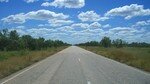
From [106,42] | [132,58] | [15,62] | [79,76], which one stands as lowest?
[79,76]

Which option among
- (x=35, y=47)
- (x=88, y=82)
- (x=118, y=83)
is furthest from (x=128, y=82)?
(x=35, y=47)

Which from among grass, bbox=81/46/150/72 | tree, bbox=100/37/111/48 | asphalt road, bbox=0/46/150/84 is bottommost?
asphalt road, bbox=0/46/150/84

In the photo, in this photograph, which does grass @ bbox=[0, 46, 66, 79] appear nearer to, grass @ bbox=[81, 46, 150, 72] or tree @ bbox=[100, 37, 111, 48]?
grass @ bbox=[81, 46, 150, 72]

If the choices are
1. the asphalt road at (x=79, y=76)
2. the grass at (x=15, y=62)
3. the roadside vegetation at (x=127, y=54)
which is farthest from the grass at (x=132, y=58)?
the grass at (x=15, y=62)

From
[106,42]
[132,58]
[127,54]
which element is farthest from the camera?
[106,42]

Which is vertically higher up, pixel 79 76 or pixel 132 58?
pixel 132 58

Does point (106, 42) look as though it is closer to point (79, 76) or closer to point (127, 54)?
point (127, 54)

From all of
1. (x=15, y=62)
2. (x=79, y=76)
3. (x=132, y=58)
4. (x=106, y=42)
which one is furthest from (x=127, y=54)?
(x=106, y=42)

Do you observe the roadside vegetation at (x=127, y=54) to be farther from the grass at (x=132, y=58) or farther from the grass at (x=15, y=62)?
the grass at (x=15, y=62)

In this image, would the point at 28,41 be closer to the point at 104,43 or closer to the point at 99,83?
the point at 104,43

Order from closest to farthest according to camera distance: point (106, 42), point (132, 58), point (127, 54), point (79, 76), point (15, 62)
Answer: point (79, 76) → point (15, 62) → point (132, 58) → point (127, 54) → point (106, 42)

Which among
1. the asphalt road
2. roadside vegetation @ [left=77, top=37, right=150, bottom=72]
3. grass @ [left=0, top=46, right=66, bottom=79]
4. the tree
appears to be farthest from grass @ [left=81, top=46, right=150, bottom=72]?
the tree

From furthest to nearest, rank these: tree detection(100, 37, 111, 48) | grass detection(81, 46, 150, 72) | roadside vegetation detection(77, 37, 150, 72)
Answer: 1. tree detection(100, 37, 111, 48)
2. roadside vegetation detection(77, 37, 150, 72)
3. grass detection(81, 46, 150, 72)

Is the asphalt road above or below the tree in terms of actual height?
below
